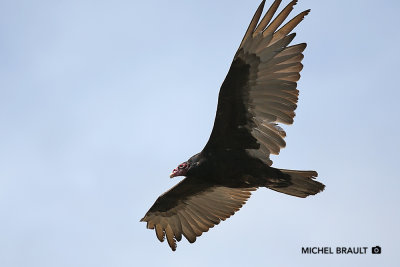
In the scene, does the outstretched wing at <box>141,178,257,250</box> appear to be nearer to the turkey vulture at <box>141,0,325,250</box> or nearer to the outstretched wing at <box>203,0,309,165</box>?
the turkey vulture at <box>141,0,325,250</box>

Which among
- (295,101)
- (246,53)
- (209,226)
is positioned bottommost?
(209,226)

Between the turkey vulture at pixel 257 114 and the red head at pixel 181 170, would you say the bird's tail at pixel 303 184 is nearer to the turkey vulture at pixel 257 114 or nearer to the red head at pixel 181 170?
the turkey vulture at pixel 257 114

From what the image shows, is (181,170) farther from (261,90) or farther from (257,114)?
(261,90)

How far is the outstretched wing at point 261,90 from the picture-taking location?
770cm

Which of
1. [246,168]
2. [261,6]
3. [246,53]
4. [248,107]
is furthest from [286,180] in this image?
[261,6]

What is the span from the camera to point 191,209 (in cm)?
955

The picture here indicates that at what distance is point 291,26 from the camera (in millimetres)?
7652

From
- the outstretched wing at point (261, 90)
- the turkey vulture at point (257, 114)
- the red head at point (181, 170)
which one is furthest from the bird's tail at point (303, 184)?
the red head at point (181, 170)

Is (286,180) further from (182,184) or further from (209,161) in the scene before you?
(182,184)

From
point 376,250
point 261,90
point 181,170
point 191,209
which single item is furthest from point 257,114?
point 376,250

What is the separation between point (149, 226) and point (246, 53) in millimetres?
3116

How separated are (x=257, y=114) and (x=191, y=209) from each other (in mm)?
2119

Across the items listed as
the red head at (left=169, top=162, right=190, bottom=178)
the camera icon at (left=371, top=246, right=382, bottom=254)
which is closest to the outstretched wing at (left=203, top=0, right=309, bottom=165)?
the red head at (left=169, top=162, right=190, bottom=178)

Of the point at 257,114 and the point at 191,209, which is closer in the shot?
the point at 257,114
